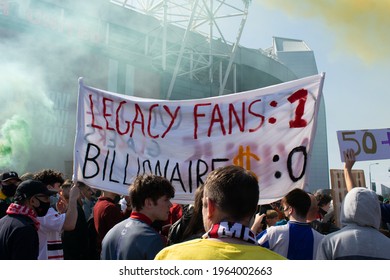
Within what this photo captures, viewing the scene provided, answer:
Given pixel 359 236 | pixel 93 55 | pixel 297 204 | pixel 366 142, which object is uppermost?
pixel 93 55

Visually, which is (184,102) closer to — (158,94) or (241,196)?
(241,196)

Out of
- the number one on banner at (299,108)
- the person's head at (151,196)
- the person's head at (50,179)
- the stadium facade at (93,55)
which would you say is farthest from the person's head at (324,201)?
the stadium facade at (93,55)

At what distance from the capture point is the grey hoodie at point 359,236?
2.19 metres

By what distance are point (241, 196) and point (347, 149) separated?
7.14ft

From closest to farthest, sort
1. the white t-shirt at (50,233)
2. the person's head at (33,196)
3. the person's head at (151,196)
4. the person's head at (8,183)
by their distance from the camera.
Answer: the person's head at (151,196) < the person's head at (33,196) < the white t-shirt at (50,233) < the person's head at (8,183)

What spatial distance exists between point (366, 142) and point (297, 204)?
89 centimetres

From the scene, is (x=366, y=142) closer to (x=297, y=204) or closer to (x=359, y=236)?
(x=297, y=204)

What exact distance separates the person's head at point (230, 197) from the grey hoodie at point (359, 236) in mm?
958

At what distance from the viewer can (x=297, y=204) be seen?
121 inches

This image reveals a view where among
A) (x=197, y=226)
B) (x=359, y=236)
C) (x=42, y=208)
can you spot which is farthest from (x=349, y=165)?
(x=42, y=208)

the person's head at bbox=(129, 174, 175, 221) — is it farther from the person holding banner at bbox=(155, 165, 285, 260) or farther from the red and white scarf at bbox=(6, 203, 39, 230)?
the person holding banner at bbox=(155, 165, 285, 260)

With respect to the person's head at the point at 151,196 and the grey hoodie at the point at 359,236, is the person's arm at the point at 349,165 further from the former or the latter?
the person's head at the point at 151,196

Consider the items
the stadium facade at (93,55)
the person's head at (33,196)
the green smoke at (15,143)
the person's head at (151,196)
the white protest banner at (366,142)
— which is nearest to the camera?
the person's head at (151,196)

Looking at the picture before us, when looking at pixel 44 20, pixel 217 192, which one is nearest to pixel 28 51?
pixel 44 20
